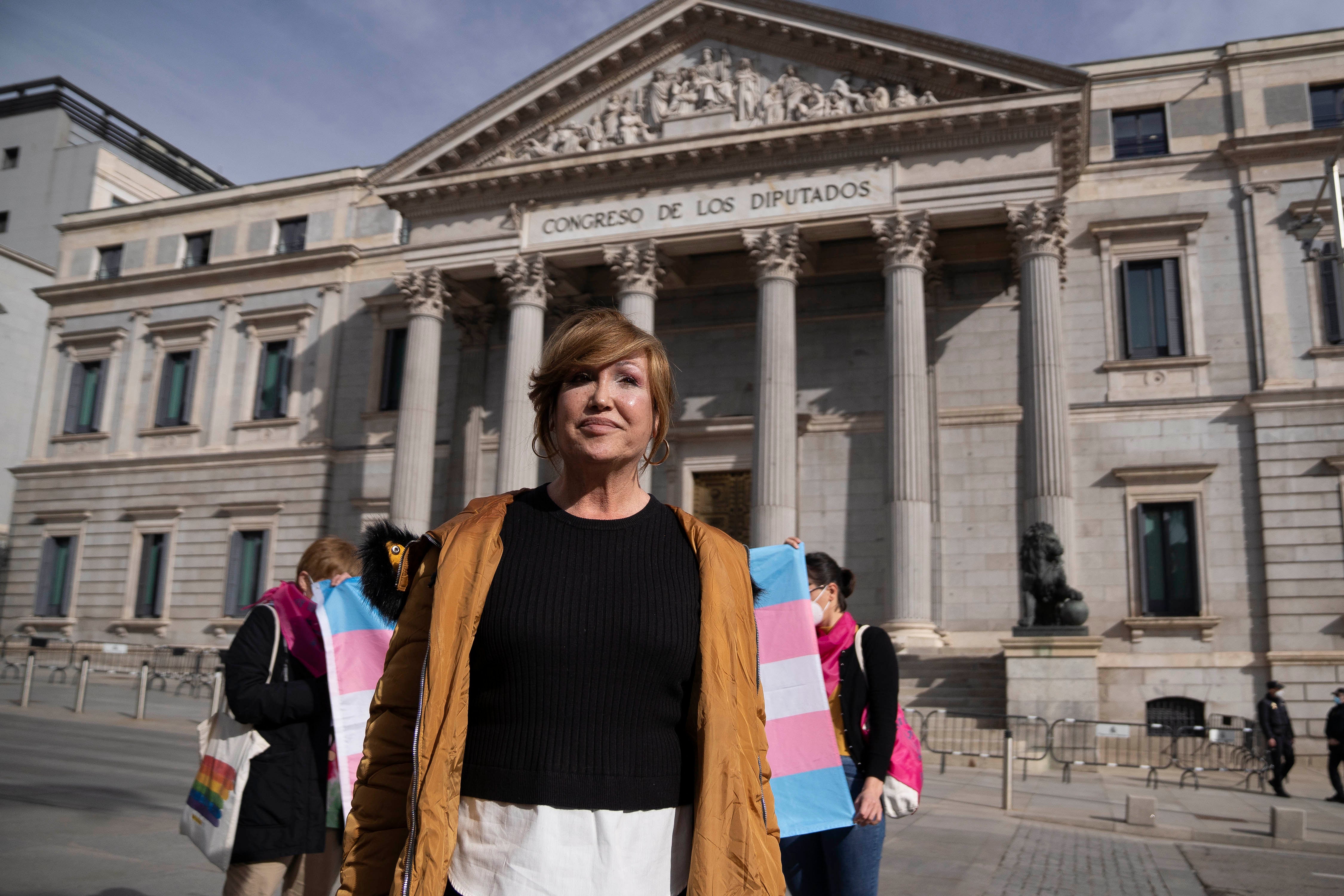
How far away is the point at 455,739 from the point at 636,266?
25.3 metres

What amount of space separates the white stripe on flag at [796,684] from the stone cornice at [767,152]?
2249 cm

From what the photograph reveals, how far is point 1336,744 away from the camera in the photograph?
53.1 feet

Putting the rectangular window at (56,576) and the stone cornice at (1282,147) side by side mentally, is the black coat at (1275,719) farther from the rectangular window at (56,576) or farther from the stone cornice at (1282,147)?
the rectangular window at (56,576)

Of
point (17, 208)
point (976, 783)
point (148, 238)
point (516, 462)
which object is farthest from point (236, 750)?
point (17, 208)

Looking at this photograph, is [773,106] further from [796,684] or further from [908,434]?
[796,684]

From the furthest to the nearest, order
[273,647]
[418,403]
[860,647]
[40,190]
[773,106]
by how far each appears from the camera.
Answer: [40,190] < [418,403] < [773,106] < [860,647] < [273,647]

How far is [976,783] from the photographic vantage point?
16250 mm

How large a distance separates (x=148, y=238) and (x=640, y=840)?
138 ft

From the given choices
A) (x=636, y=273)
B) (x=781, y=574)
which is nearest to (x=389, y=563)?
(x=781, y=574)

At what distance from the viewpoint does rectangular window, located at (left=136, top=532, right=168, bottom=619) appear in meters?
34.7

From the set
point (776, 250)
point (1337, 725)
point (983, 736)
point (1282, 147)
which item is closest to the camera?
point (1337, 725)

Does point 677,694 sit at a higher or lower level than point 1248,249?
lower

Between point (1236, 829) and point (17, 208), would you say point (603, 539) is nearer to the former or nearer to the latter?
point (1236, 829)

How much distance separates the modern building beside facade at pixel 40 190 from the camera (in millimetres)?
39312
